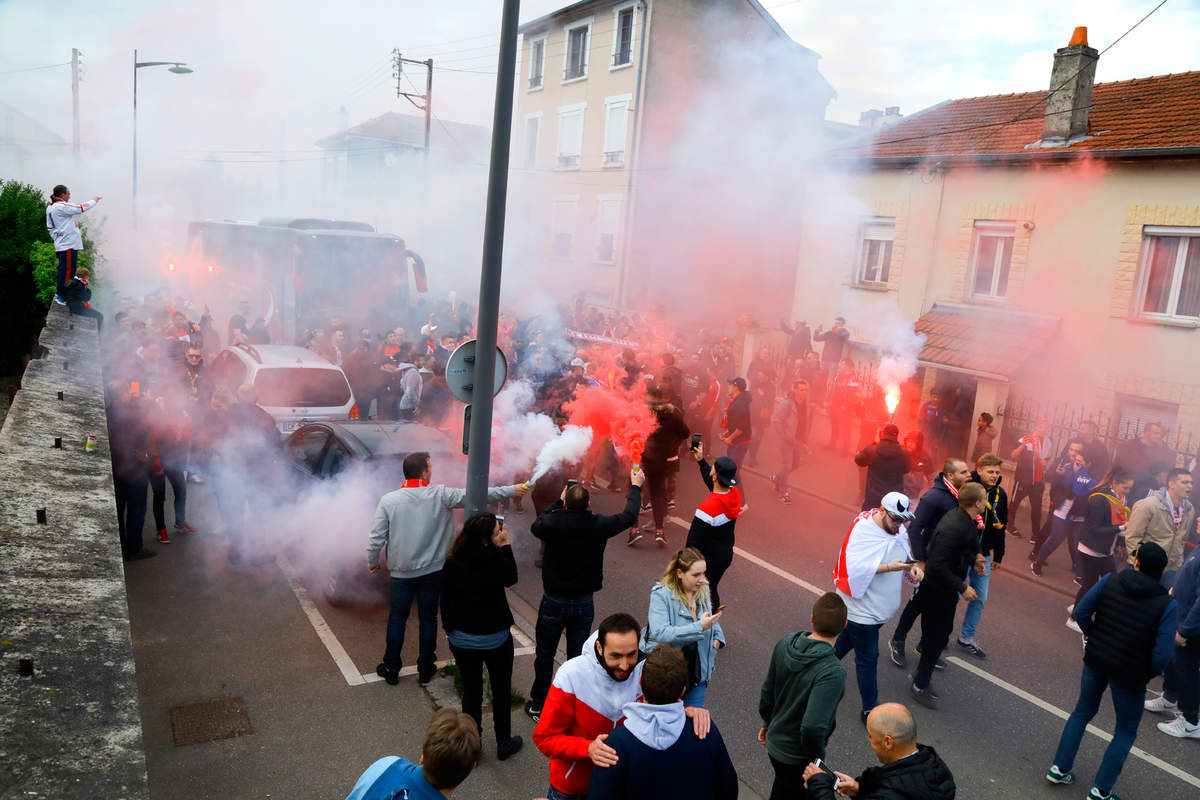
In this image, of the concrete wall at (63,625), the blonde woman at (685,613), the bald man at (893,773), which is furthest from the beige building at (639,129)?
the bald man at (893,773)

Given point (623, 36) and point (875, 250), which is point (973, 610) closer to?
point (875, 250)

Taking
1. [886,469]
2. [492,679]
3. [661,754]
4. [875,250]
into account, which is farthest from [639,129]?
[661,754]

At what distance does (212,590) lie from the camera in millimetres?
7238

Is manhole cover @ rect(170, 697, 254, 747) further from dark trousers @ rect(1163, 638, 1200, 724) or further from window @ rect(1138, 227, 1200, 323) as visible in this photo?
window @ rect(1138, 227, 1200, 323)

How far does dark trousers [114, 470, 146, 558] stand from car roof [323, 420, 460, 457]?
5.38 ft

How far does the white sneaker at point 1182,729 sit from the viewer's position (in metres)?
5.93

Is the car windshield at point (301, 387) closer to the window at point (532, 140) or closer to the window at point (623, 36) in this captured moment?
the window at point (623, 36)

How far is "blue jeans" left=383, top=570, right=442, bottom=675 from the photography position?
5812 millimetres

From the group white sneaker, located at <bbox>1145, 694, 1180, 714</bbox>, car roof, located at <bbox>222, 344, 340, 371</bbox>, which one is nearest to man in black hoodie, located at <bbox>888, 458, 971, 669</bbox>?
white sneaker, located at <bbox>1145, 694, 1180, 714</bbox>

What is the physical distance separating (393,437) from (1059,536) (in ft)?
21.9

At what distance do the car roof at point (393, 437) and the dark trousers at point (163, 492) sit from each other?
143cm

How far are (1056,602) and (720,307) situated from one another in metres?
14.6

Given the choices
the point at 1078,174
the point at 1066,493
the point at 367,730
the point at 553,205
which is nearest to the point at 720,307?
the point at 553,205

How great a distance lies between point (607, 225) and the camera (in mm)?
25062
